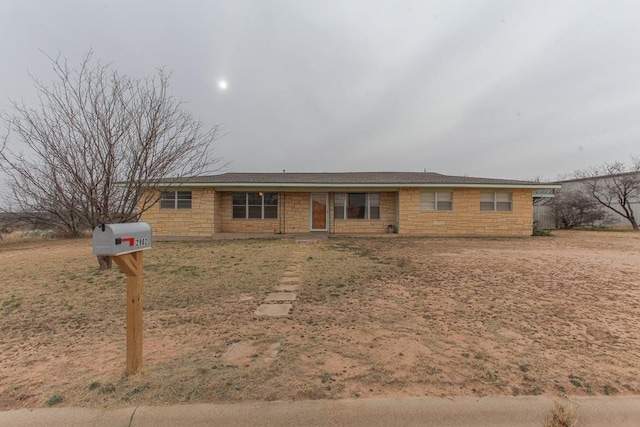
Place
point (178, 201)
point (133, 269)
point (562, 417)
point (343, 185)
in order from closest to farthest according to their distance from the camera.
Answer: point (562, 417) → point (133, 269) → point (343, 185) → point (178, 201)

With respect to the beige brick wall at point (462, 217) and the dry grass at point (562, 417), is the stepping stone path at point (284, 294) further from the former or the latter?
the beige brick wall at point (462, 217)

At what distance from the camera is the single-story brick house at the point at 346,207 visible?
14.1 meters

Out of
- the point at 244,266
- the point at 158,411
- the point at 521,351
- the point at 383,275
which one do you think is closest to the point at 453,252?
the point at 383,275

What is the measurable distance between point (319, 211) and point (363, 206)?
7.09 ft

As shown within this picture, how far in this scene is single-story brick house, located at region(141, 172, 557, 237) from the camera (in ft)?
46.3

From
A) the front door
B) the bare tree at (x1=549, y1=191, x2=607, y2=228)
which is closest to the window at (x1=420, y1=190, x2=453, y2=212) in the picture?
the front door

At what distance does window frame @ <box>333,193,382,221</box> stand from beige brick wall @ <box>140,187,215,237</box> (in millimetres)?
5746

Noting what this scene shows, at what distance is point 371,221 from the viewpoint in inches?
603

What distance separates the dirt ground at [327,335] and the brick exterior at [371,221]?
7.41m

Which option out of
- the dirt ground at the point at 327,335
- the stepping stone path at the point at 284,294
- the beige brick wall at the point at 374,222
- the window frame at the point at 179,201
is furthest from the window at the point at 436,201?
the window frame at the point at 179,201

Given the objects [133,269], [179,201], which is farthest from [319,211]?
[133,269]

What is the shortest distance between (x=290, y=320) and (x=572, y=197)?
89.1 feet

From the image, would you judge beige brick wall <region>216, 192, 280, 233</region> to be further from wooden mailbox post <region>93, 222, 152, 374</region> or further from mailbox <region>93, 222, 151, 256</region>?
mailbox <region>93, 222, 151, 256</region>

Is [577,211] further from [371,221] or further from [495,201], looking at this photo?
[371,221]
